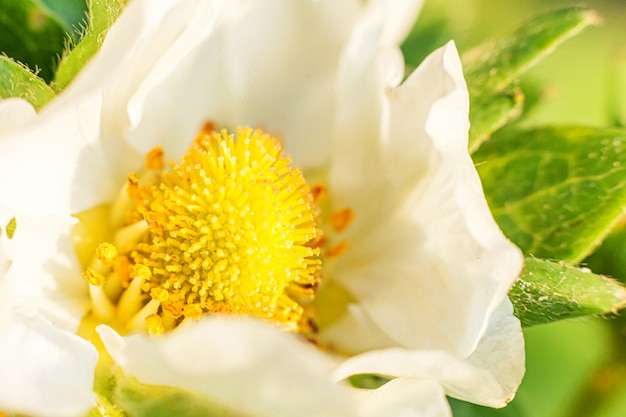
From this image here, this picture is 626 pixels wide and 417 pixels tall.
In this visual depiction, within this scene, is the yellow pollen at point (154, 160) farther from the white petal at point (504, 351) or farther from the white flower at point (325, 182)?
the white petal at point (504, 351)

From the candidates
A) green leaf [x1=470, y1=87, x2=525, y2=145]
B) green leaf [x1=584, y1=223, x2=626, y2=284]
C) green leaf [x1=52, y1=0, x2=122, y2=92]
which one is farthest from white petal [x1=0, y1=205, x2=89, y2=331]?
green leaf [x1=584, y1=223, x2=626, y2=284]

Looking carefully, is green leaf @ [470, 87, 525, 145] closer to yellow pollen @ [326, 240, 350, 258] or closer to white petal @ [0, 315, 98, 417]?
yellow pollen @ [326, 240, 350, 258]

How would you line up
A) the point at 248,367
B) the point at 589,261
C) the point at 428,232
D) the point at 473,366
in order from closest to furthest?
the point at 248,367
the point at 473,366
the point at 428,232
the point at 589,261

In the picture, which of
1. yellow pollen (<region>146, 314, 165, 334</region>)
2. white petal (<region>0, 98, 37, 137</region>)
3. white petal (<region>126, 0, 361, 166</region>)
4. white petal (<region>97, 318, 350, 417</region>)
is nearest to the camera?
white petal (<region>97, 318, 350, 417</region>)

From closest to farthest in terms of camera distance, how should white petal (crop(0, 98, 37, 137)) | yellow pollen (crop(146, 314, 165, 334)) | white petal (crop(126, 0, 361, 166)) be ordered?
white petal (crop(0, 98, 37, 137))
yellow pollen (crop(146, 314, 165, 334))
white petal (crop(126, 0, 361, 166))

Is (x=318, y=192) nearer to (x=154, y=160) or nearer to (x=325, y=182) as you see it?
(x=325, y=182)

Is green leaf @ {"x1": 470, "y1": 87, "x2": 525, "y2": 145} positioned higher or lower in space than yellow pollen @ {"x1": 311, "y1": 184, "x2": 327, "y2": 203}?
higher

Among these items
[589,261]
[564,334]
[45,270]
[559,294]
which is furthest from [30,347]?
[564,334]
